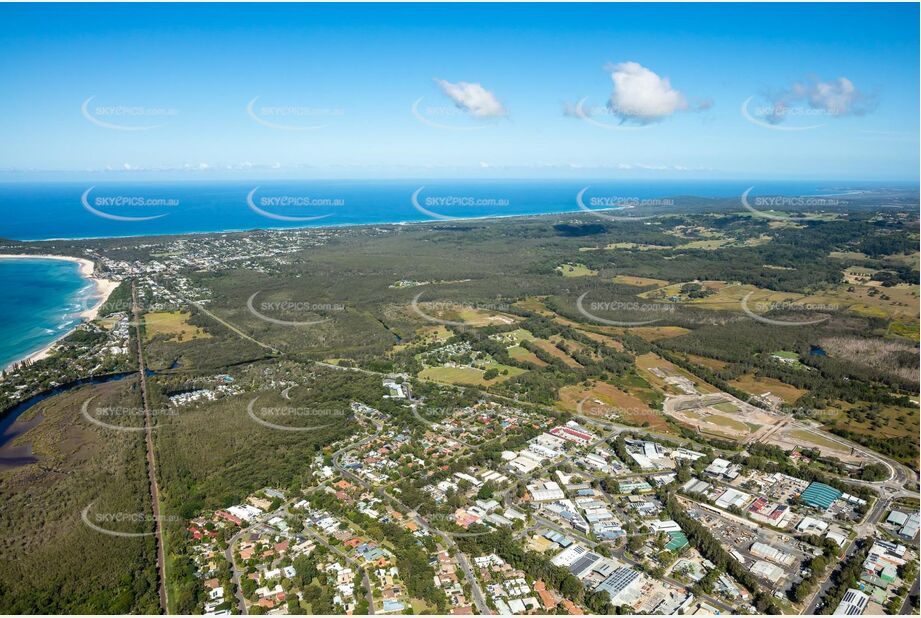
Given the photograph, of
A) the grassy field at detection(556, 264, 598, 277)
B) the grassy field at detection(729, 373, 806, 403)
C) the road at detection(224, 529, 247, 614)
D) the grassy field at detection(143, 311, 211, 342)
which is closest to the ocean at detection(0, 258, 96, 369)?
the grassy field at detection(143, 311, 211, 342)

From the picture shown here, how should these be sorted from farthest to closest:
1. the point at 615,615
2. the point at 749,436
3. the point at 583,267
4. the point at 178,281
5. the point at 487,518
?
the point at 583,267, the point at 178,281, the point at 749,436, the point at 487,518, the point at 615,615

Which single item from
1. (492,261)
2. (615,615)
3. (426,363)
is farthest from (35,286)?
(615,615)

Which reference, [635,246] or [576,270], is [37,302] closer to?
[576,270]

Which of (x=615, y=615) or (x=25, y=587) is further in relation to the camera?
(x=25, y=587)

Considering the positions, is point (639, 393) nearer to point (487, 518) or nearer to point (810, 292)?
point (487, 518)

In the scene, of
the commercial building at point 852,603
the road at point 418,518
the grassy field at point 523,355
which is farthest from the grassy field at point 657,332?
the commercial building at point 852,603

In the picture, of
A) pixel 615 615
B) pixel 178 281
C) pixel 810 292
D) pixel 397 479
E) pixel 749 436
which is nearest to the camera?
pixel 615 615

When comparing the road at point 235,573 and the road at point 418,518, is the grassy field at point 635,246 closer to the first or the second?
the road at point 418,518
